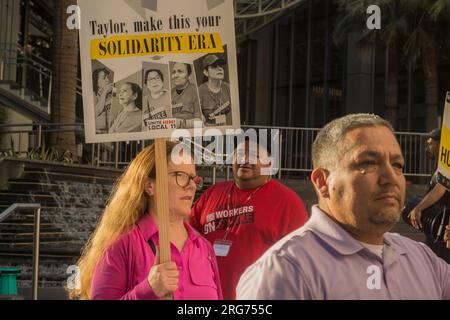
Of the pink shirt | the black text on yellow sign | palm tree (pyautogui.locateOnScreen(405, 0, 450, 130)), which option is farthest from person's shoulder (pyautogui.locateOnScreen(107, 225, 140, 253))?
palm tree (pyautogui.locateOnScreen(405, 0, 450, 130))

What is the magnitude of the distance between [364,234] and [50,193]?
977 cm

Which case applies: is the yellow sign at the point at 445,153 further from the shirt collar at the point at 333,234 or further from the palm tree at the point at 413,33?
the palm tree at the point at 413,33

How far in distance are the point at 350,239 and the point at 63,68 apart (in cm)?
1199

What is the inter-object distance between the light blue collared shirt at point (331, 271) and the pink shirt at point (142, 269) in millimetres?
894

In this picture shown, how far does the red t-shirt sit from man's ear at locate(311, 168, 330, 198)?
207 centimetres

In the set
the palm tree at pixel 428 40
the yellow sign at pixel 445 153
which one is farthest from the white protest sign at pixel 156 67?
the palm tree at pixel 428 40

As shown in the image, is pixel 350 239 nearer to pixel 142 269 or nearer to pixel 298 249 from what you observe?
pixel 298 249

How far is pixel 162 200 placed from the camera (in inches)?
127

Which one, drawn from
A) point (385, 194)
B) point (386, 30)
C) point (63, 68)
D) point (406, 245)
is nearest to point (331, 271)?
point (385, 194)

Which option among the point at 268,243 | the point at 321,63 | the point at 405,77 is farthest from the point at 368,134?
the point at 321,63

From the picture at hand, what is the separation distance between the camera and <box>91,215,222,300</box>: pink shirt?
10.3ft

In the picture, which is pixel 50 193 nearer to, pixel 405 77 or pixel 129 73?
pixel 129 73

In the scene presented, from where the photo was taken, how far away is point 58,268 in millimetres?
9727

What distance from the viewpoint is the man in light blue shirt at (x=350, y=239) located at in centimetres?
225
